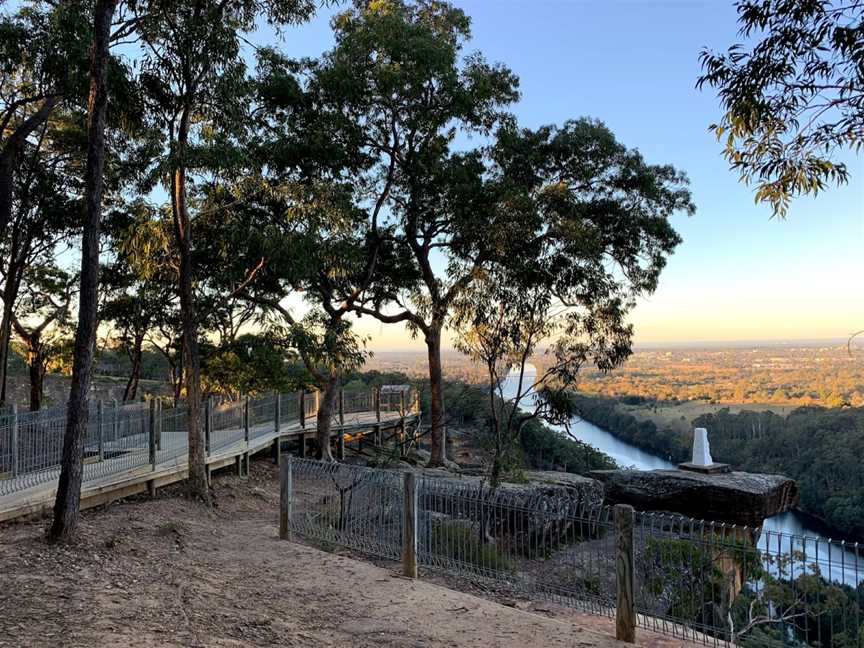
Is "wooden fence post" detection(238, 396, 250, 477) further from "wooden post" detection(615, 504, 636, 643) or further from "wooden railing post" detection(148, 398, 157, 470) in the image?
"wooden post" detection(615, 504, 636, 643)

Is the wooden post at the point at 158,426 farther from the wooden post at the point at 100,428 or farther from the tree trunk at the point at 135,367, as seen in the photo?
the tree trunk at the point at 135,367

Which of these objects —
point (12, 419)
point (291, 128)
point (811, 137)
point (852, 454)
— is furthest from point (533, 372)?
point (852, 454)

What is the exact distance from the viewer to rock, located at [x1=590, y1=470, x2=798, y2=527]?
17.8 meters

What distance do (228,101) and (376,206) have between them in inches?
304

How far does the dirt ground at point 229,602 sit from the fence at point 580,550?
0.34 meters

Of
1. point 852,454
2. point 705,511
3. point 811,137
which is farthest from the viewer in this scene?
point 852,454

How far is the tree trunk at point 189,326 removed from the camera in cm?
1282

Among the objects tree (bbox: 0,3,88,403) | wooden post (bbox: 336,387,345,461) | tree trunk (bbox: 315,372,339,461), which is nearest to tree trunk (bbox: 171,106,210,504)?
tree (bbox: 0,3,88,403)

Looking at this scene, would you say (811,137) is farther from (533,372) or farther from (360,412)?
(360,412)

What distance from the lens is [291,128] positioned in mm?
18328

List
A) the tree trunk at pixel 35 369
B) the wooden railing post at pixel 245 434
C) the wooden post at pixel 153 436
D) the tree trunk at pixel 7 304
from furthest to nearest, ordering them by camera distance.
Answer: the tree trunk at pixel 35 369
the tree trunk at pixel 7 304
the wooden railing post at pixel 245 434
the wooden post at pixel 153 436

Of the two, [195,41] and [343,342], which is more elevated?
[195,41]

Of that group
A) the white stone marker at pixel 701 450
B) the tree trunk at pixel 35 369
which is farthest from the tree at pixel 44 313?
the white stone marker at pixel 701 450

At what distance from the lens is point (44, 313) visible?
2478 cm
